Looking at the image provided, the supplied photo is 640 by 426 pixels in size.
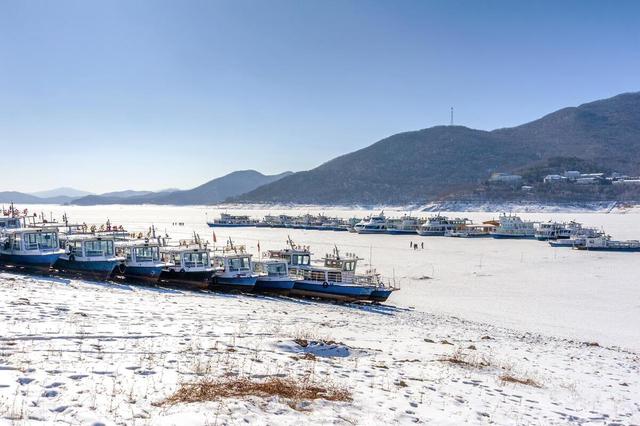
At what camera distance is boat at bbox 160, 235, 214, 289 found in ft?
110

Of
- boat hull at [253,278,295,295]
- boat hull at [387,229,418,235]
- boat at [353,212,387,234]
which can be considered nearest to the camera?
boat hull at [253,278,295,295]

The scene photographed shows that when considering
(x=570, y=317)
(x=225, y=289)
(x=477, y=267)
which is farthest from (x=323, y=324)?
(x=477, y=267)

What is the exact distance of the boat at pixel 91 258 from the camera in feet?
109

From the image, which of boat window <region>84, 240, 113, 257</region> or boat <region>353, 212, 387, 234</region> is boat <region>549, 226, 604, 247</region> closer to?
boat <region>353, 212, 387, 234</region>

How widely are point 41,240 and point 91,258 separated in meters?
4.02

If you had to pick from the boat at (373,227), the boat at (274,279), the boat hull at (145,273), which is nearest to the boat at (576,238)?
the boat at (373,227)

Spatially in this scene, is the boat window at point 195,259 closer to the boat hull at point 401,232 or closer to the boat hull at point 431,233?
the boat hull at point 431,233

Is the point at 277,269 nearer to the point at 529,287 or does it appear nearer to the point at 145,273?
the point at 145,273

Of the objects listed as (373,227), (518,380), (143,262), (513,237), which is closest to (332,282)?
(143,262)

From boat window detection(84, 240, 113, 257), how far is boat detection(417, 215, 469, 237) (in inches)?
2843

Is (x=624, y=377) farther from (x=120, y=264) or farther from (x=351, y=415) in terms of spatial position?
(x=120, y=264)

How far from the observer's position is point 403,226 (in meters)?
105

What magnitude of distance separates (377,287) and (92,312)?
19571 mm

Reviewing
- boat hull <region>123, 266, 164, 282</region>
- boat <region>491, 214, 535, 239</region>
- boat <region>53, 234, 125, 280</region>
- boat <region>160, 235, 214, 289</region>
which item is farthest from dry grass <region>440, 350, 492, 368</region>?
boat <region>491, 214, 535, 239</region>
